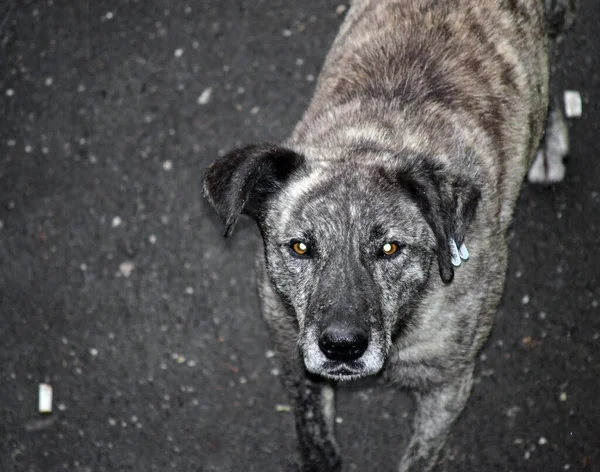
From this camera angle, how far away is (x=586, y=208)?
4.55 meters

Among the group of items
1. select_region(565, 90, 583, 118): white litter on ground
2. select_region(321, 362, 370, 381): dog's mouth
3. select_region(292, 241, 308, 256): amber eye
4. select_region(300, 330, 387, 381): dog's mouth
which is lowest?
select_region(321, 362, 370, 381): dog's mouth

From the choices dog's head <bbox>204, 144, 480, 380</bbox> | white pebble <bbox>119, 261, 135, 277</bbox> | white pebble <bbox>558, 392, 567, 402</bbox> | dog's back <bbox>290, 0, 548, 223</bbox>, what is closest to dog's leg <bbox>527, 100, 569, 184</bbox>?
dog's back <bbox>290, 0, 548, 223</bbox>

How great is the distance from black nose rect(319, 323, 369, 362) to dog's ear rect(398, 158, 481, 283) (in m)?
0.46

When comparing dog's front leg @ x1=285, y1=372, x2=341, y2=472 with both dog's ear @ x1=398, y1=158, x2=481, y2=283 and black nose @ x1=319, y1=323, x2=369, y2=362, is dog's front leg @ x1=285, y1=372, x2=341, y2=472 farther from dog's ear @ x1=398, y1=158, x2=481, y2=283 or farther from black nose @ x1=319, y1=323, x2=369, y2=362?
dog's ear @ x1=398, y1=158, x2=481, y2=283

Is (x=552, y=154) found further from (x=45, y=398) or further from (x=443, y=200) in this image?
(x=45, y=398)

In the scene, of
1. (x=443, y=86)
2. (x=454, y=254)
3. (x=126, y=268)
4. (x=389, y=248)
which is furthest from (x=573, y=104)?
(x=126, y=268)

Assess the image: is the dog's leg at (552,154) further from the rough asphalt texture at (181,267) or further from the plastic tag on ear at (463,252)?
the plastic tag on ear at (463,252)

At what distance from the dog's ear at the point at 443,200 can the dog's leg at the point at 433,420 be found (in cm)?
75

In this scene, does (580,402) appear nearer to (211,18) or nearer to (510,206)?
(510,206)

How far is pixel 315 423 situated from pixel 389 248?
1.31 metres

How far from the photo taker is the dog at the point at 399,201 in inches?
117

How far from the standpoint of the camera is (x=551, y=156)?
4645 millimetres

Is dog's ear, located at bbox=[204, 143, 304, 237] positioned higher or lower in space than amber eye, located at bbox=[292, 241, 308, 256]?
higher

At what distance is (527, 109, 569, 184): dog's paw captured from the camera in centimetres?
464
